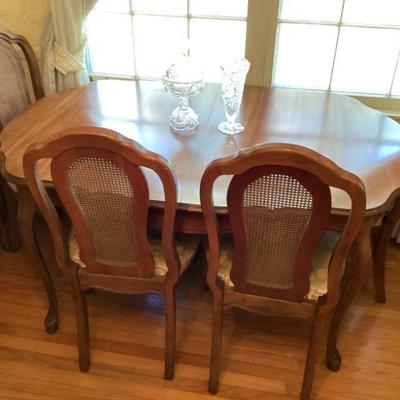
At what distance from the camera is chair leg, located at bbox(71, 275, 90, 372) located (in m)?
1.56

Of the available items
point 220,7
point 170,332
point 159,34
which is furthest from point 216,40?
point 170,332

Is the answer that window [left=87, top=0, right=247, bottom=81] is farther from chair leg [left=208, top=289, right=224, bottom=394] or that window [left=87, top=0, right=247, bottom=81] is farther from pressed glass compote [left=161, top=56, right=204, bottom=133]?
chair leg [left=208, top=289, right=224, bottom=394]

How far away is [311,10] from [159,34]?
724 mm

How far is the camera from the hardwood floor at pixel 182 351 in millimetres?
1642

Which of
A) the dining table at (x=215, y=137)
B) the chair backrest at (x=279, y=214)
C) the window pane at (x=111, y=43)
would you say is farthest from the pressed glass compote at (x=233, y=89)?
the window pane at (x=111, y=43)

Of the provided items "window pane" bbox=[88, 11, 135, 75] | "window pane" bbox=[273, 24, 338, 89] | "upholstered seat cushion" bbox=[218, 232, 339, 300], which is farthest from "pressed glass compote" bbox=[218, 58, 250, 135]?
"window pane" bbox=[88, 11, 135, 75]

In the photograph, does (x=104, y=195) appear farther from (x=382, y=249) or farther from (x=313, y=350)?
(x=382, y=249)

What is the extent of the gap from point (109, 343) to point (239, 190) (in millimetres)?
985

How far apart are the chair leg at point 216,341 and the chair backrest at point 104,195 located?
17cm

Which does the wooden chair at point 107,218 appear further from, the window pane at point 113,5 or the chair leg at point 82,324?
the window pane at point 113,5

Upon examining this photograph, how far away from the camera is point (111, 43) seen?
2.31 m

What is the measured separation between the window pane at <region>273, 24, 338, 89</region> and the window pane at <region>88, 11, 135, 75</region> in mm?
745

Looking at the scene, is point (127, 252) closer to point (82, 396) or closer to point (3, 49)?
point (82, 396)

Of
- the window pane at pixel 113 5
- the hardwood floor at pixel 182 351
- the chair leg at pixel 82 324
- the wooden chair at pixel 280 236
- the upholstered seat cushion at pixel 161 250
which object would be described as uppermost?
the window pane at pixel 113 5
